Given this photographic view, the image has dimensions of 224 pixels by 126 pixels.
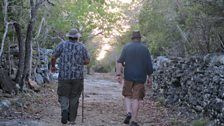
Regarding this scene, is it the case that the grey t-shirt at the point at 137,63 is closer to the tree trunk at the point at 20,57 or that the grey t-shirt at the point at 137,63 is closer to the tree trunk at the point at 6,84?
the tree trunk at the point at 6,84

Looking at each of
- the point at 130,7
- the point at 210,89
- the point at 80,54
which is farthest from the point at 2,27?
the point at 130,7

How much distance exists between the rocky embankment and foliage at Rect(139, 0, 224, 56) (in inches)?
19.0

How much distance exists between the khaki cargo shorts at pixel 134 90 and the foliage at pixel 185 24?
2.06m

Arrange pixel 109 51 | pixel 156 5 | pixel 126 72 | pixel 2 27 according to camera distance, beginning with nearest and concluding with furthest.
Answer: pixel 126 72 < pixel 2 27 < pixel 156 5 < pixel 109 51

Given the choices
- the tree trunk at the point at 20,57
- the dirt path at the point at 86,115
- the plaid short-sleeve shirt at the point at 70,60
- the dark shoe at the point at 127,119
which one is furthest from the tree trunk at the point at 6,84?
the dark shoe at the point at 127,119

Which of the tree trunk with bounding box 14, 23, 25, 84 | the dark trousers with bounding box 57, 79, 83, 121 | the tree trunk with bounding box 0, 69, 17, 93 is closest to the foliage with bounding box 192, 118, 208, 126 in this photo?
the dark trousers with bounding box 57, 79, 83, 121

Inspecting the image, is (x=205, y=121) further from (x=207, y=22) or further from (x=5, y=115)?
(x=5, y=115)

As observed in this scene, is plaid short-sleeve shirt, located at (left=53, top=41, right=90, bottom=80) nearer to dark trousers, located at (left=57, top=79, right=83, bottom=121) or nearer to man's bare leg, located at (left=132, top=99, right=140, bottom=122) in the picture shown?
dark trousers, located at (left=57, top=79, right=83, bottom=121)

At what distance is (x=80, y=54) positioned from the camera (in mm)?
8008

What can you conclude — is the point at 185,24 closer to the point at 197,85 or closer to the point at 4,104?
the point at 197,85

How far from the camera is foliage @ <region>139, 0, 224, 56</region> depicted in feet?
28.8

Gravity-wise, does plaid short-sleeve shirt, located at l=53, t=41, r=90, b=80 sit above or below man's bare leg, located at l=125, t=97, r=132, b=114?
above

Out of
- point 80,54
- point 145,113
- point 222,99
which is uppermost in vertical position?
point 80,54

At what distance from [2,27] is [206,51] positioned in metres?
5.84
